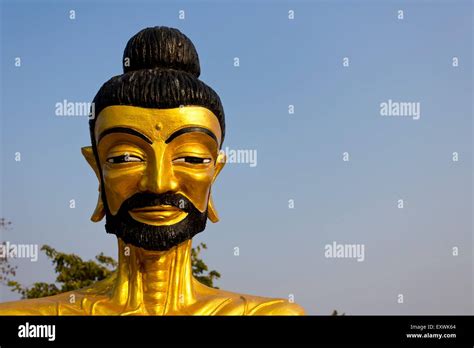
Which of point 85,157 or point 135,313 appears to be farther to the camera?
point 85,157

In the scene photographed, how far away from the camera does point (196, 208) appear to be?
589cm

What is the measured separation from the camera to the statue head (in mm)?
5719

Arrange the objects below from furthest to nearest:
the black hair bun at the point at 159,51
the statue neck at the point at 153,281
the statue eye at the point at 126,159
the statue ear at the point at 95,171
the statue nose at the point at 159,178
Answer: the statue ear at the point at 95,171 < the black hair bun at the point at 159,51 < the statue neck at the point at 153,281 < the statue eye at the point at 126,159 < the statue nose at the point at 159,178

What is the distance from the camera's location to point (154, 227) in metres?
5.73

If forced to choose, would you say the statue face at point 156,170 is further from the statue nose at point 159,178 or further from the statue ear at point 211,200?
the statue ear at point 211,200

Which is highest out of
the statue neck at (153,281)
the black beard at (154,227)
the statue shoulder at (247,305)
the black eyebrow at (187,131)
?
the black eyebrow at (187,131)

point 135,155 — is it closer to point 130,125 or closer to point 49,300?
point 130,125

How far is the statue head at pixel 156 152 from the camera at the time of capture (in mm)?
5719

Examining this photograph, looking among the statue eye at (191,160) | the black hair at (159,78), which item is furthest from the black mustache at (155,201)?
the black hair at (159,78)

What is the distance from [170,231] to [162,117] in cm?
94

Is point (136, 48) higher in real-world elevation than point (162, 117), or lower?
higher

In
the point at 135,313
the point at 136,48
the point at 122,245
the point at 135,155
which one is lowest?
the point at 135,313

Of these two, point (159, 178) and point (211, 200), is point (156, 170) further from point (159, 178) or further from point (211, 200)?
point (211, 200)
